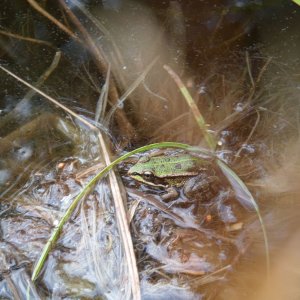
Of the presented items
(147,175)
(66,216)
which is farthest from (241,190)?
(66,216)

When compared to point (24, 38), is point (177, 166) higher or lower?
lower

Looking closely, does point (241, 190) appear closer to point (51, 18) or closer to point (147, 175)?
point (147, 175)

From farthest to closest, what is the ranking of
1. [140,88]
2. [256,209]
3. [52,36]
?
[52,36] < [140,88] < [256,209]

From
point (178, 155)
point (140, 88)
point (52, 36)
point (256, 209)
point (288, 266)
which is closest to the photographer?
point (288, 266)

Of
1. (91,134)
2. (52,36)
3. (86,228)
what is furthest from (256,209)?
(52,36)

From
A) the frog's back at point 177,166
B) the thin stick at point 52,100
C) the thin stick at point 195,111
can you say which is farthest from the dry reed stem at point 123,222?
the thin stick at point 195,111

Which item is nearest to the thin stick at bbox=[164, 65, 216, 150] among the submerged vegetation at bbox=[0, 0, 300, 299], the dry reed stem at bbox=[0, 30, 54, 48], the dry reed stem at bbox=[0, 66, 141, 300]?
the submerged vegetation at bbox=[0, 0, 300, 299]

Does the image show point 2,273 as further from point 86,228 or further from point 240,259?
point 240,259
